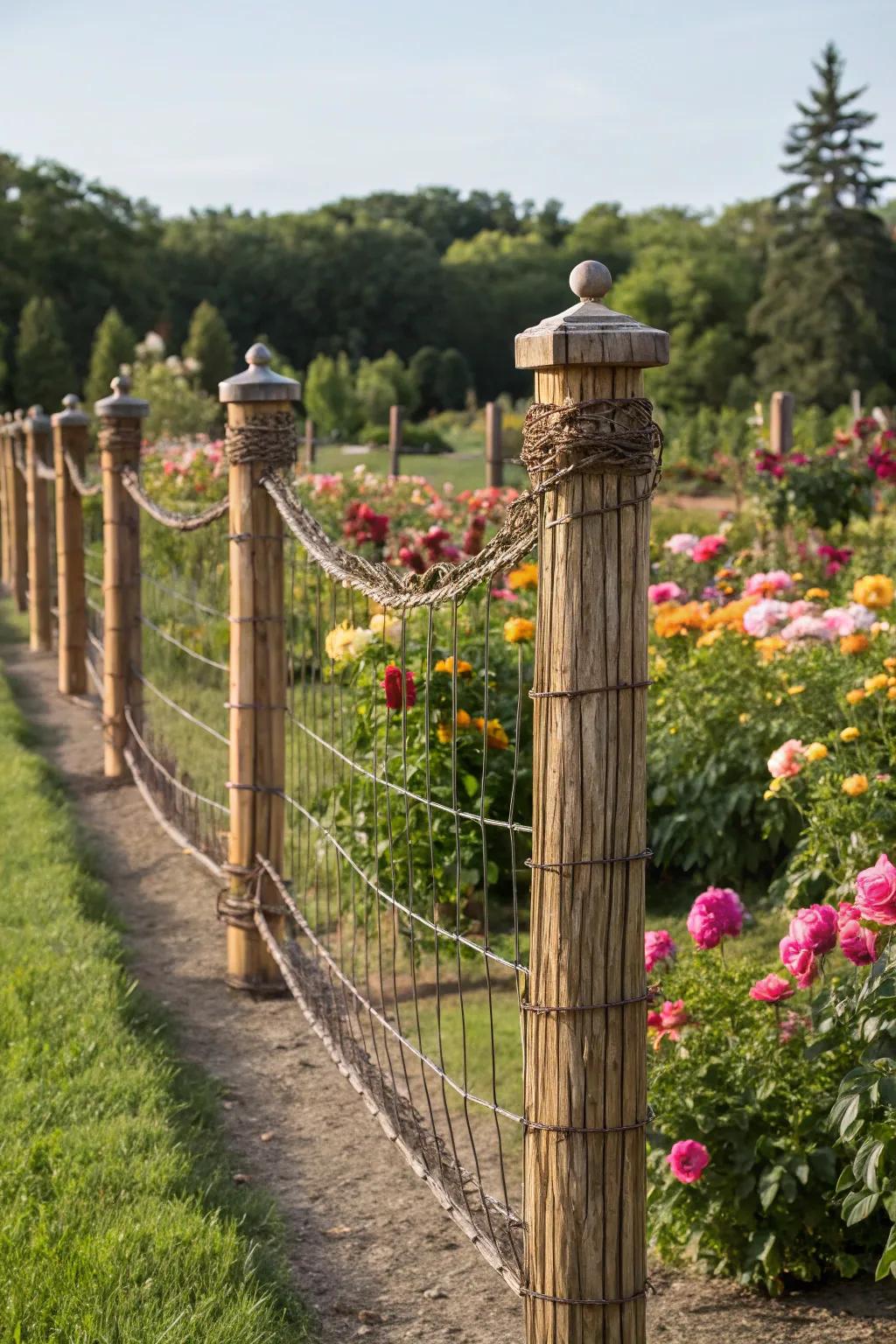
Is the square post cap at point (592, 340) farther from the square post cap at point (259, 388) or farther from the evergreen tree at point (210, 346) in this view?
the evergreen tree at point (210, 346)

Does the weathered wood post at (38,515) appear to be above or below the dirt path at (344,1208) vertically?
above

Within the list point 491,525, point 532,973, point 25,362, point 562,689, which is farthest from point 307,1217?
point 25,362

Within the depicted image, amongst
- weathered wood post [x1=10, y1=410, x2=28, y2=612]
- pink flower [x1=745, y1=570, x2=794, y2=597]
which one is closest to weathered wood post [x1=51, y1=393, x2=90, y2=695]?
weathered wood post [x1=10, y1=410, x2=28, y2=612]

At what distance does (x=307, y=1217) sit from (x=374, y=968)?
152 centimetres

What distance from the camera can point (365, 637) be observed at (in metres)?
4.40

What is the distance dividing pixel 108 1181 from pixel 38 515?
851 centimetres

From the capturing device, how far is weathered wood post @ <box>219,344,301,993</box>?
13.9ft

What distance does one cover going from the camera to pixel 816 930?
8.08 ft

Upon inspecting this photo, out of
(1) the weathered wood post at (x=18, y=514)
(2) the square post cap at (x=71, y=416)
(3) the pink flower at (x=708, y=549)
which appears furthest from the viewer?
(1) the weathered wood post at (x=18, y=514)

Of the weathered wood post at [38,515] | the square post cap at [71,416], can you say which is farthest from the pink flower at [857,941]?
the weathered wood post at [38,515]

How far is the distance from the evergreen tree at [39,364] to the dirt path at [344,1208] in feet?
148

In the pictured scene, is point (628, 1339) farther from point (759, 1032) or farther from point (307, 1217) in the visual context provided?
point (307, 1217)

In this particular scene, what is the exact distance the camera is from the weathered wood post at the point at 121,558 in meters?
6.64

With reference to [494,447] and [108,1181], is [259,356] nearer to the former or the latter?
[108,1181]
